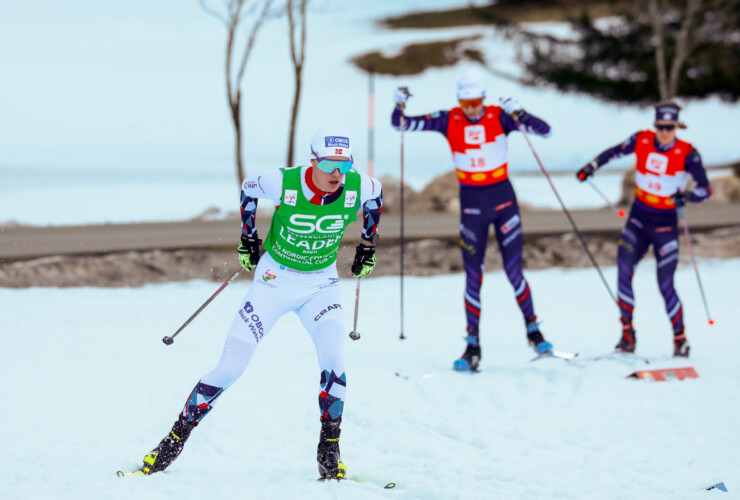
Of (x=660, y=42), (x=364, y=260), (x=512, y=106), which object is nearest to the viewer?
(x=364, y=260)

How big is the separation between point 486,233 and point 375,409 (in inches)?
78.6

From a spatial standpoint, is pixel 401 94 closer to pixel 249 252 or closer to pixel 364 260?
pixel 364 260

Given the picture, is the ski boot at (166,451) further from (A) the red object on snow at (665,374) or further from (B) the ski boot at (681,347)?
(B) the ski boot at (681,347)

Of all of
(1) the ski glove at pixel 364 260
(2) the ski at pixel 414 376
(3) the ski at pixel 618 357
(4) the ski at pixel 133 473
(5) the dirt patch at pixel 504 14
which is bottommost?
A: (3) the ski at pixel 618 357

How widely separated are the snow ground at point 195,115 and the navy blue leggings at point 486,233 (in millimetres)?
14089

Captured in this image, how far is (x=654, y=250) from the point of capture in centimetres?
832

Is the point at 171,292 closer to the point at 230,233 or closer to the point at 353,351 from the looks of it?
the point at 230,233

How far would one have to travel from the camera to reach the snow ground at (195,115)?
93.6ft

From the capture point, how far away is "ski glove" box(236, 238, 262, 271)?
18.6ft

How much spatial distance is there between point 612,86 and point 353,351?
18777 mm

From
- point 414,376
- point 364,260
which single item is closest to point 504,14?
point 414,376

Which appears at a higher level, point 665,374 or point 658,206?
point 658,206

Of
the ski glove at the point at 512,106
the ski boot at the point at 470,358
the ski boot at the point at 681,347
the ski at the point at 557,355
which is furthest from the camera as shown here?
the ski boot at the point at 681,347

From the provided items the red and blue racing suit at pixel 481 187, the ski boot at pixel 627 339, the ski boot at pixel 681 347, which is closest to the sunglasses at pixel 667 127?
the red and blue racing suit at pixel 481 187
